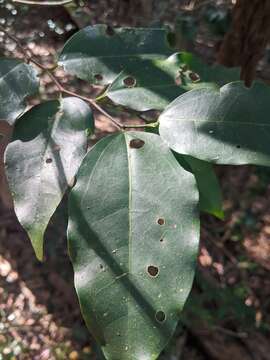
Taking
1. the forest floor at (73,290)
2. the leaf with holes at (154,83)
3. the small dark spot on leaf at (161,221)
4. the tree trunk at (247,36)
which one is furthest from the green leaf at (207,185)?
the forest floor at (73,290)

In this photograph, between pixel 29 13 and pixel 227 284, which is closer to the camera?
pixel 29 13

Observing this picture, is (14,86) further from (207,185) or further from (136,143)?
(207,185)

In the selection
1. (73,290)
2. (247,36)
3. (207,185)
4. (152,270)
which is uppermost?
(152,270)

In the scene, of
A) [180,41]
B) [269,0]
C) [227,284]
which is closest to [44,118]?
[269,0]

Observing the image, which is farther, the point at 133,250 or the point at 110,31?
the point at 110,31

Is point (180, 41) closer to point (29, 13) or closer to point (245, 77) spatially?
point (245, 77)

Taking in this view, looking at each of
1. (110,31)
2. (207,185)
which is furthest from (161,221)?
(110,31)

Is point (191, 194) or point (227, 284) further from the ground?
point (191, 194)
